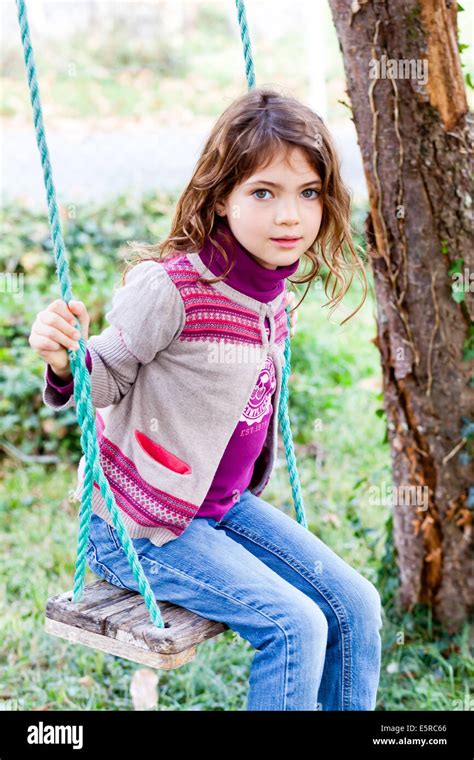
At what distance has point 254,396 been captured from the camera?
6.40 feet

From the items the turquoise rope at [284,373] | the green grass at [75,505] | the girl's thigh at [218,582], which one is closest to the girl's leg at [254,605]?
the girl's thigh at [218,582]

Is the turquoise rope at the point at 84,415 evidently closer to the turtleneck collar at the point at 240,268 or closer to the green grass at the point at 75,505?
the turtleneck collar at the point at 240,268

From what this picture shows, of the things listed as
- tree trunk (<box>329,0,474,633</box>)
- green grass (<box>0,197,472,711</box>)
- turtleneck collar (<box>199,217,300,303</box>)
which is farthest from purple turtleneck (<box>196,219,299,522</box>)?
green grass (<box>0,197,472,711</box>)

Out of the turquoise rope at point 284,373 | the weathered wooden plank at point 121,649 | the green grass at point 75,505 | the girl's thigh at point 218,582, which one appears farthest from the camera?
the green grass at point 75,505

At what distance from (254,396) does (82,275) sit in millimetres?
3117

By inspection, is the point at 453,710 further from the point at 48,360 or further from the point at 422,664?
the point at 48,360

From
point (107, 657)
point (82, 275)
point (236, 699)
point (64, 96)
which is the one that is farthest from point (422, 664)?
point (64, 96)

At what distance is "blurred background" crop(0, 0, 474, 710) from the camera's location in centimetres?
286

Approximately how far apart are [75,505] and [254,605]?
2246mm

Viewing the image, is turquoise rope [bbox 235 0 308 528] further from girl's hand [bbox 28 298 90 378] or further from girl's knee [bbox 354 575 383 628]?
girl's hand [bbox 28 298 90 378]

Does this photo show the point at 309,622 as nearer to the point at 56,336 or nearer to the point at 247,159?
the point at 56,336

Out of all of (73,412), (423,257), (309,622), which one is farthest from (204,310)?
(73,412)

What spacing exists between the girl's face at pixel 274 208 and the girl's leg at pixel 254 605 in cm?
57

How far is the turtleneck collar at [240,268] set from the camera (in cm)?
186
